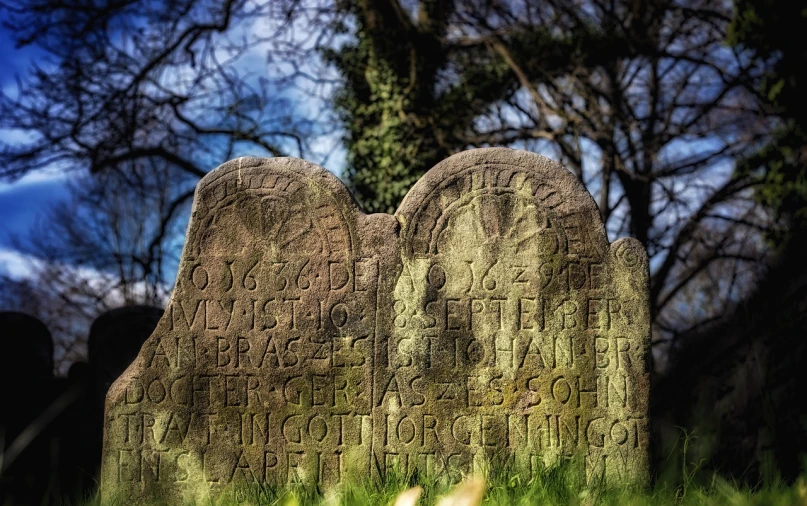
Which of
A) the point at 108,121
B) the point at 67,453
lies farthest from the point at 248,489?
the point at 108,121

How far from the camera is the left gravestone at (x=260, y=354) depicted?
3934 millimetres

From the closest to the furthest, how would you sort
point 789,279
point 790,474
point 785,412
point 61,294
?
point 790,474
point 785,412
point 789,279
point 61,294

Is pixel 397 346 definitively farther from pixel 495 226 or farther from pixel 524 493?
pixel 524 493

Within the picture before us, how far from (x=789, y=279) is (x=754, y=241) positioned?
2771mm

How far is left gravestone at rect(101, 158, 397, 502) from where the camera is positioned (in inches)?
155

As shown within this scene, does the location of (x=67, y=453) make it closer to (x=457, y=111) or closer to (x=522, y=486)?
(x=522, y=486)

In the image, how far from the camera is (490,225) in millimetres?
4043

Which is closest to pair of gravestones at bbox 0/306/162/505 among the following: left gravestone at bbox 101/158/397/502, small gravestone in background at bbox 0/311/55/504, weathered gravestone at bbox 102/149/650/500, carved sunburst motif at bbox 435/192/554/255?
small gravestone in background at bbox 0/311/55/504

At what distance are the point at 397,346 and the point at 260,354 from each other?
2.46 ft

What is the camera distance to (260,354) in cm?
400

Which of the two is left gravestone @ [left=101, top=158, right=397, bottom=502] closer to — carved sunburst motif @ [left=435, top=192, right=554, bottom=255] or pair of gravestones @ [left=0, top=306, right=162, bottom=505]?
carved sunburst motif @ [left=435, top=192, right=554, bottom=255]

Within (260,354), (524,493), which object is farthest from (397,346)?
(524,493)

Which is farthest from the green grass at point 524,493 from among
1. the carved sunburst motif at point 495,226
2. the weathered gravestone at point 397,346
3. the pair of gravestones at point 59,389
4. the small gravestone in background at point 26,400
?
the pair of gravestones at point 59,389

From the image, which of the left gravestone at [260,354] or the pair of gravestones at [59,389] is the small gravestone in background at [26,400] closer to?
the pair of gravestones at [59,389]
